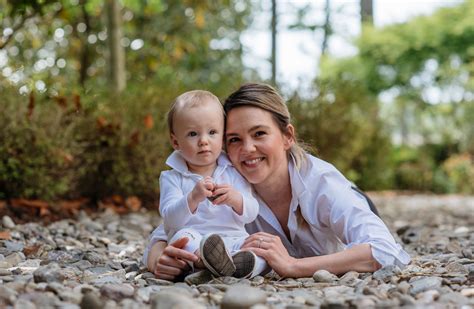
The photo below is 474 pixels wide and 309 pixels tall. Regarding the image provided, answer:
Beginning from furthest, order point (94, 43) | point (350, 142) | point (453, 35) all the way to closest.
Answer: point (453, 35), point (94, 43), point (350, 142)

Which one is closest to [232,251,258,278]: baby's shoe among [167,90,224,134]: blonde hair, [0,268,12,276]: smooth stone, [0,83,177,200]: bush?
[167,90,224,134]: blonde hair

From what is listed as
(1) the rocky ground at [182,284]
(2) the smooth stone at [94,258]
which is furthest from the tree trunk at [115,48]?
(2) the smooth stone at [94,258]

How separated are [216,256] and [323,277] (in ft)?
1.70

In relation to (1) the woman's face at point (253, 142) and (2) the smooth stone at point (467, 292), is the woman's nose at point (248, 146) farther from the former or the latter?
(2) the smooth stone at point (467, 292)

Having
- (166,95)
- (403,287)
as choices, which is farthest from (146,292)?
(166,95)

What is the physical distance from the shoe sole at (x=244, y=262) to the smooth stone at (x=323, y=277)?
301 mm

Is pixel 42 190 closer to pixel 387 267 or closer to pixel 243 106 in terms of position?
pixel 243 106

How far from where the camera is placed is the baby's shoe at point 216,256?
2.75 meters

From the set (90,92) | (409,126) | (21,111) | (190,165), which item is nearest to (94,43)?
(90,92)

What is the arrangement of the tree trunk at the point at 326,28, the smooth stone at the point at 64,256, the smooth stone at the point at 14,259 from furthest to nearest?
1. the tree trunk at the point at 326,28
2. the smooth stone at the point at 64,256
3. the smooth stone at the point at 14,259

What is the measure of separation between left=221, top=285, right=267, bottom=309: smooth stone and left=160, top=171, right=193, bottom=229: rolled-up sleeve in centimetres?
69

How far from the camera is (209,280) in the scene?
2922mm

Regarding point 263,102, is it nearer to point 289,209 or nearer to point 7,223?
point 289,209

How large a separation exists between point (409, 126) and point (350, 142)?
14718 millimetres
